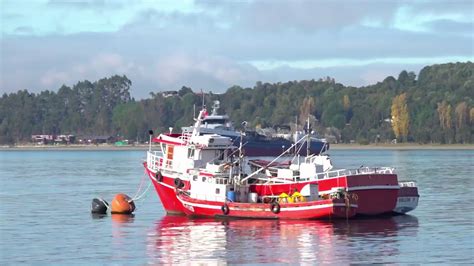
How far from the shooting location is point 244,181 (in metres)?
71.7

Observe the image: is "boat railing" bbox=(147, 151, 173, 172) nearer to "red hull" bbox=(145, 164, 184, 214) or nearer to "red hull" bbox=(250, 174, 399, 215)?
"red hull" bbox=(145, 164, 184, 214)

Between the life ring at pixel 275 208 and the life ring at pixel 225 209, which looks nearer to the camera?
the life ring at pixel 275 208

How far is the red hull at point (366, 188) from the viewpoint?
6806cm

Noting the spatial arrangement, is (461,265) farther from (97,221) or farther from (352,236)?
(97,221)

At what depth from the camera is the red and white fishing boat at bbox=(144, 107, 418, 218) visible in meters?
68.4

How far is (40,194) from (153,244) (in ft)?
140

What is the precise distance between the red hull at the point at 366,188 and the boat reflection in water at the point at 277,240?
829mm

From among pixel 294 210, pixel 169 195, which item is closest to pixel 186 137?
pixel 169 195

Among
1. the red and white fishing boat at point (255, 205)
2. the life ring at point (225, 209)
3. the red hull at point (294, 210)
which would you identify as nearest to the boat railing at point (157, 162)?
the red and white fishing boat at point (255, 205)

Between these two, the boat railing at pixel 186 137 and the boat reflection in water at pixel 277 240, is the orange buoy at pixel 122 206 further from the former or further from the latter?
the boat railing at pixel 186 137

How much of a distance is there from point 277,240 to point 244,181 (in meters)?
11.8

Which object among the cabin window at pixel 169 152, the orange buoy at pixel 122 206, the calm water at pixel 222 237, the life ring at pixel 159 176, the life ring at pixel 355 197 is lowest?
the calm water at pixel 222 237

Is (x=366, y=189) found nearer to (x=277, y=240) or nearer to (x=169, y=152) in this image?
(x=277, y=240)

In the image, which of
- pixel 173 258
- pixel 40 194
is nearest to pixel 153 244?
pixel 173 258
